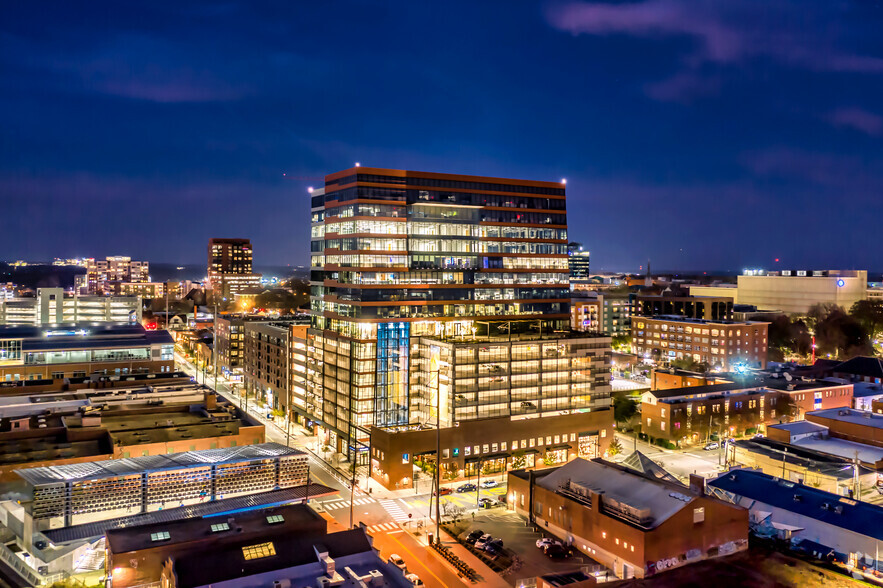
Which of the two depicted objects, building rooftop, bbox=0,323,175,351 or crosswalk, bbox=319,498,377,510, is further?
building rooftop, bbox=0,323,175,351

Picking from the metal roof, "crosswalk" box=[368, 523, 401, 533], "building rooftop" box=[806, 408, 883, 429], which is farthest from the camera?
"building rooftop" box=[806, 408, 883, 429]

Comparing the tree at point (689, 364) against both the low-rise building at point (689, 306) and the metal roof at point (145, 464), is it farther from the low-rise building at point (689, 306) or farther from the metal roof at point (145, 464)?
the metal roof at point (145, 464)

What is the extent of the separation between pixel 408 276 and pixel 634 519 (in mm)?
42521

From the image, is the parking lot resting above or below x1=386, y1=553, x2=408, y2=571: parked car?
below

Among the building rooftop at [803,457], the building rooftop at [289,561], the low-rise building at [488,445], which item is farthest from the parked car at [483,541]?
the building rooftop at [803,457]

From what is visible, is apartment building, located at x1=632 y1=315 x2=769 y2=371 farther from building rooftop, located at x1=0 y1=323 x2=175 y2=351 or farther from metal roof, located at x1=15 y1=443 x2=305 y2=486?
building rooftop, located at x1=0 y1=323 x2=175 y2=351

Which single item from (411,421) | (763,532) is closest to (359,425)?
(411,421)

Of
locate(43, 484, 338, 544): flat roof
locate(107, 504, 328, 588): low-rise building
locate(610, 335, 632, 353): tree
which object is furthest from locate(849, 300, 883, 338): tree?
locate(107, 504, 328, 588): low-rise building

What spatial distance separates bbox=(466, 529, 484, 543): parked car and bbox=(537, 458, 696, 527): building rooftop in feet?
A: 29.3

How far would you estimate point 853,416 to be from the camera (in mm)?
89812

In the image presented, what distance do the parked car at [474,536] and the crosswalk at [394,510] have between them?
8.27 m

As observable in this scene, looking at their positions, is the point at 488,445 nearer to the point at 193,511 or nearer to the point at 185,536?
the point at 193,511

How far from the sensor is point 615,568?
51.0m

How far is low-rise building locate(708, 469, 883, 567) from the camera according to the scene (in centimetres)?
5316
